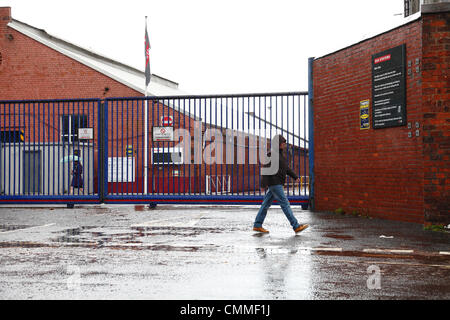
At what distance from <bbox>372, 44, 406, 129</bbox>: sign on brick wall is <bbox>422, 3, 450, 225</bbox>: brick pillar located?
42.3 inches

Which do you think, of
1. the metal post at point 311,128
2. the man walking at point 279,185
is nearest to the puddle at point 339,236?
the man walking at point 279,185

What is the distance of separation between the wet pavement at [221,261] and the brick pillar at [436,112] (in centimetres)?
68

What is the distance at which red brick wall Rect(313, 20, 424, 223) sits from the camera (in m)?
11.6

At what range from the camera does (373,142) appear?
12820 mm

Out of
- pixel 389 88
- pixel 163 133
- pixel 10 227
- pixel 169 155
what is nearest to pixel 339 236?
pixel 389 88

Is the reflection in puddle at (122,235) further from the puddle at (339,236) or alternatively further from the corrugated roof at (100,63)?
the corrugated roof at (100,63)

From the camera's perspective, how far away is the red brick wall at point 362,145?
11.6 m

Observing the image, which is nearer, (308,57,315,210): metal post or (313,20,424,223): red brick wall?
(313,20,424,223): red brick wall

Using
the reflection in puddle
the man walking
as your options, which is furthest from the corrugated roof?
the man walking

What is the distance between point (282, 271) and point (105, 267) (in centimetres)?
208

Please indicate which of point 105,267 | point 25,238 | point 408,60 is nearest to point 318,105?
point 408,60

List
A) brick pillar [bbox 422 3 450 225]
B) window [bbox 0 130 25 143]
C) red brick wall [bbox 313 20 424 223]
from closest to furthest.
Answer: brick pillar [bbox 422 3 450 225] → red brick wall [bbox 313 20 424 223] → window [bbox 0 130 25 143]

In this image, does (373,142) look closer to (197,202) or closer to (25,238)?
(197,202)

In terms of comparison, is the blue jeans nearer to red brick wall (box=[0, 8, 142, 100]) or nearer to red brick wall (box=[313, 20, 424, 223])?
red brick wall (box=[313, 20, 424, 223])
